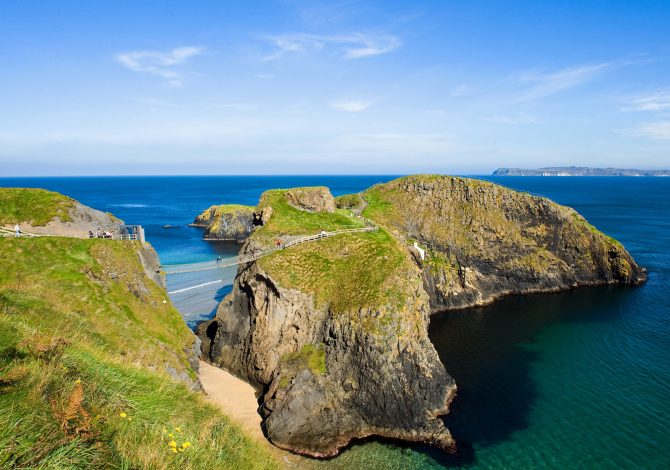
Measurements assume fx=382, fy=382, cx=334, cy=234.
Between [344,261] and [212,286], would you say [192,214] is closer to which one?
[212,286]

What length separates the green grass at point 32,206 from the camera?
3350 cm

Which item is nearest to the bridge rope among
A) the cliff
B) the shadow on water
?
the cliff

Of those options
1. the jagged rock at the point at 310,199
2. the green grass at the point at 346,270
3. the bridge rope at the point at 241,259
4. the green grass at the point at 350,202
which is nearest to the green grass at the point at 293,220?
the jagged rock at the point at 310,199

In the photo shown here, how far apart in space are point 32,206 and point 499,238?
63.3 m

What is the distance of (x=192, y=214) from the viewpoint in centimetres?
14388

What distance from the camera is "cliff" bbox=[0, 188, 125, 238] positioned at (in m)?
33.2

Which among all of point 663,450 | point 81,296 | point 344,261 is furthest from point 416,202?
point 81,296

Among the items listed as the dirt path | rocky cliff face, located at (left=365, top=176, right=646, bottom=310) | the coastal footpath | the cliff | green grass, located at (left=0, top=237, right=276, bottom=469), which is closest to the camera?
green grass, located at (left=0, top=237, right=276, bottom=469)

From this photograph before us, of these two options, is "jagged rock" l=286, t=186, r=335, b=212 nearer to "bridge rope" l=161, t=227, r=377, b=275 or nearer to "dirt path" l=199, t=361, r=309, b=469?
"bridge rope" l=161, t=227, r=377, b=275

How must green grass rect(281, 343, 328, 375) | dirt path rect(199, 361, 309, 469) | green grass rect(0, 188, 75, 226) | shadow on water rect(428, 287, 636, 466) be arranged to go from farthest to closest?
green grass rect(0, 188, 75, 226) < green grass rect(281, 343, 328, 375) < shadow on water rect(428, 287, 636, 466) < dirt path rect(199, 361, 309, 469)

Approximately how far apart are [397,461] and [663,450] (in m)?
19.3

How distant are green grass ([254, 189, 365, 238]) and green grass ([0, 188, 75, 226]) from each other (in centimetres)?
1847

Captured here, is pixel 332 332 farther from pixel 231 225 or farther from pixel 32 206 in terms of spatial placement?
pixel 231 225

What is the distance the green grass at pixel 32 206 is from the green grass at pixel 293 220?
18470mm
